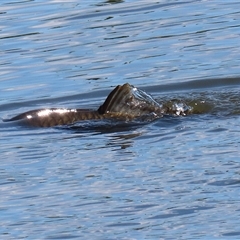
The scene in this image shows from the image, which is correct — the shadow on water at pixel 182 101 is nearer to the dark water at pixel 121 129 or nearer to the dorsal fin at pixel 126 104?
the dark water at pixel 121 129

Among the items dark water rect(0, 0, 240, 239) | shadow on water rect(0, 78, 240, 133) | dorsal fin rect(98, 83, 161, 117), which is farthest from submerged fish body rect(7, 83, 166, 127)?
dark water rect(0, 0, 240, 239)

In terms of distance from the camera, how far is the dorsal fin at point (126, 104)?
11.0 meters

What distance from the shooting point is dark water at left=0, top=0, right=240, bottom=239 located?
771 centimetres

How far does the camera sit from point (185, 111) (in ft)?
36.2

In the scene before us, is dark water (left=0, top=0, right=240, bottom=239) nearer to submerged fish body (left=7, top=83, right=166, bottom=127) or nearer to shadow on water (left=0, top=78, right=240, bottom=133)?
shadow on water (left=0, top=78, right=240, bottom=133)

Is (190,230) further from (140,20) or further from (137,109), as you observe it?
(140,20)

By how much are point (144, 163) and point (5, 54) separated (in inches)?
243

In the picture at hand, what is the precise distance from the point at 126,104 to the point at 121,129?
0.45m

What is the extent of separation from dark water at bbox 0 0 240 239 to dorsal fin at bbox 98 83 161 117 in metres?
0.31

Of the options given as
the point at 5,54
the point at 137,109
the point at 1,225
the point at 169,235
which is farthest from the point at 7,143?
the point at 5,54

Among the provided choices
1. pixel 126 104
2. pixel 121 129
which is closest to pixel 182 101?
pixel 126 104

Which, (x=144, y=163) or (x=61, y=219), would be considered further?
(x=144, y=163)

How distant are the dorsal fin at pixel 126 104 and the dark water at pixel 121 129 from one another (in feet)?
1.02

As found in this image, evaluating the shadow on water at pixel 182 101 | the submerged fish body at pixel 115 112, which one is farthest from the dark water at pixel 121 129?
the submerged fish body at pixel 115 112
